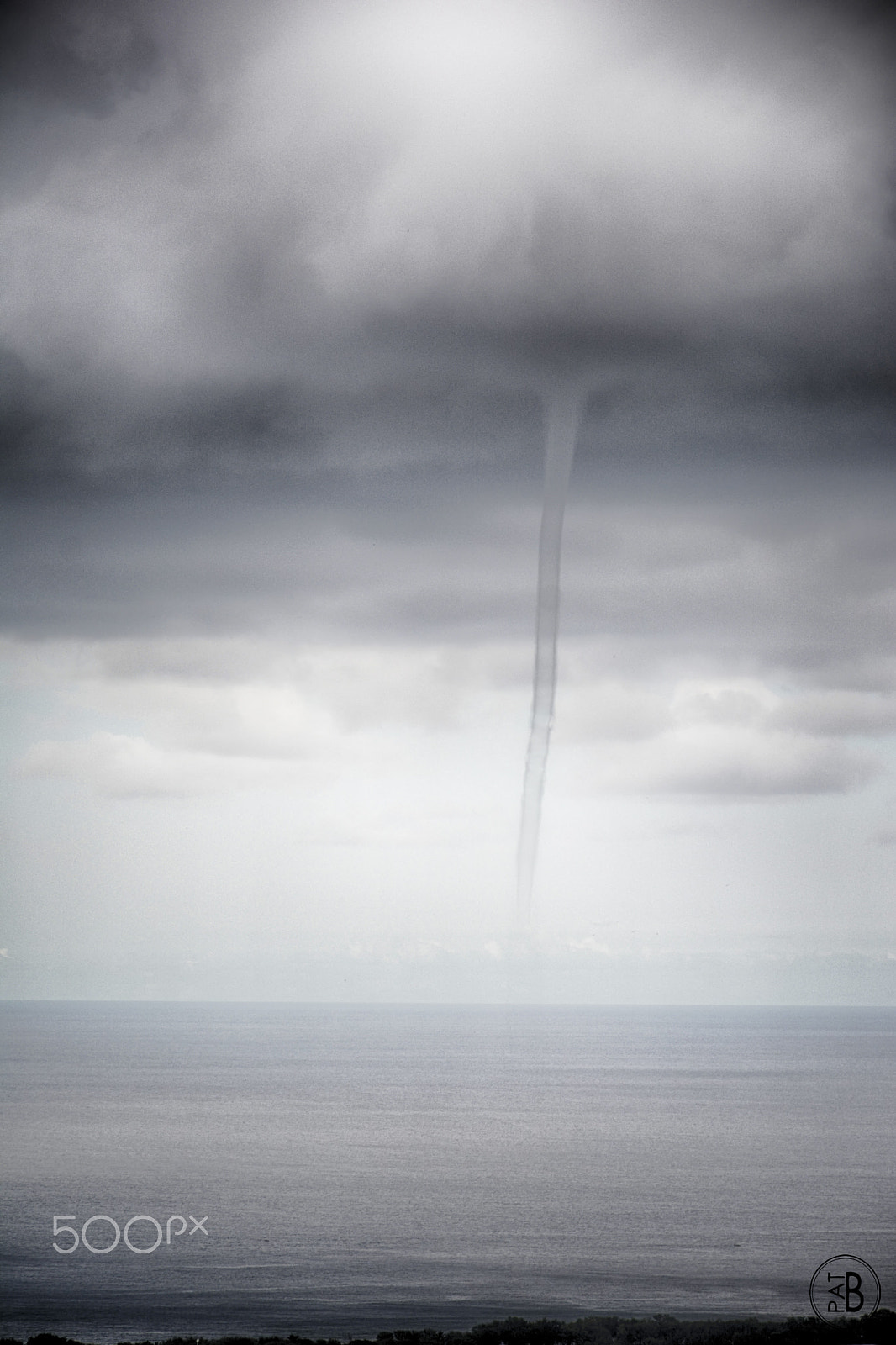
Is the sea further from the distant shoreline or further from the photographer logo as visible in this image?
the distant shoreline

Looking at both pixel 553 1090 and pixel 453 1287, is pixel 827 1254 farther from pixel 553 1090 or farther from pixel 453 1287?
pixel 553 1090

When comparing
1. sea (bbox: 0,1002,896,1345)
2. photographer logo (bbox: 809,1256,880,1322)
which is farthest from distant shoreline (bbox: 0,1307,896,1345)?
sea (bbox: 0,1002,896,1345)

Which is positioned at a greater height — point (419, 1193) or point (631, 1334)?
point (419, 1193)

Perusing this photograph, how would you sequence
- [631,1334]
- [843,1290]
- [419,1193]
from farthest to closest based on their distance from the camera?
[419,1193] < [843,1290] < [631,1334]

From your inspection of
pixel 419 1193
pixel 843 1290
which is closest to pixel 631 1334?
pixel 843 1290

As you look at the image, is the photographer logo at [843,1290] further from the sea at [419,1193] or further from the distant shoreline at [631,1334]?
the distant shoreline at [631,1334]

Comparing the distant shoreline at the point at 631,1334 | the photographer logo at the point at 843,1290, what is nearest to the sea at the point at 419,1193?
the photographer logo at the point at 843,1290

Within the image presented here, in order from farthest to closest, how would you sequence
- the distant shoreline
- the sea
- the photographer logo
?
1. the sea
2. the photographer logo
3. the distant shoreline

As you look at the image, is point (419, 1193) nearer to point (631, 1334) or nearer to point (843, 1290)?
point (843, 1290)
